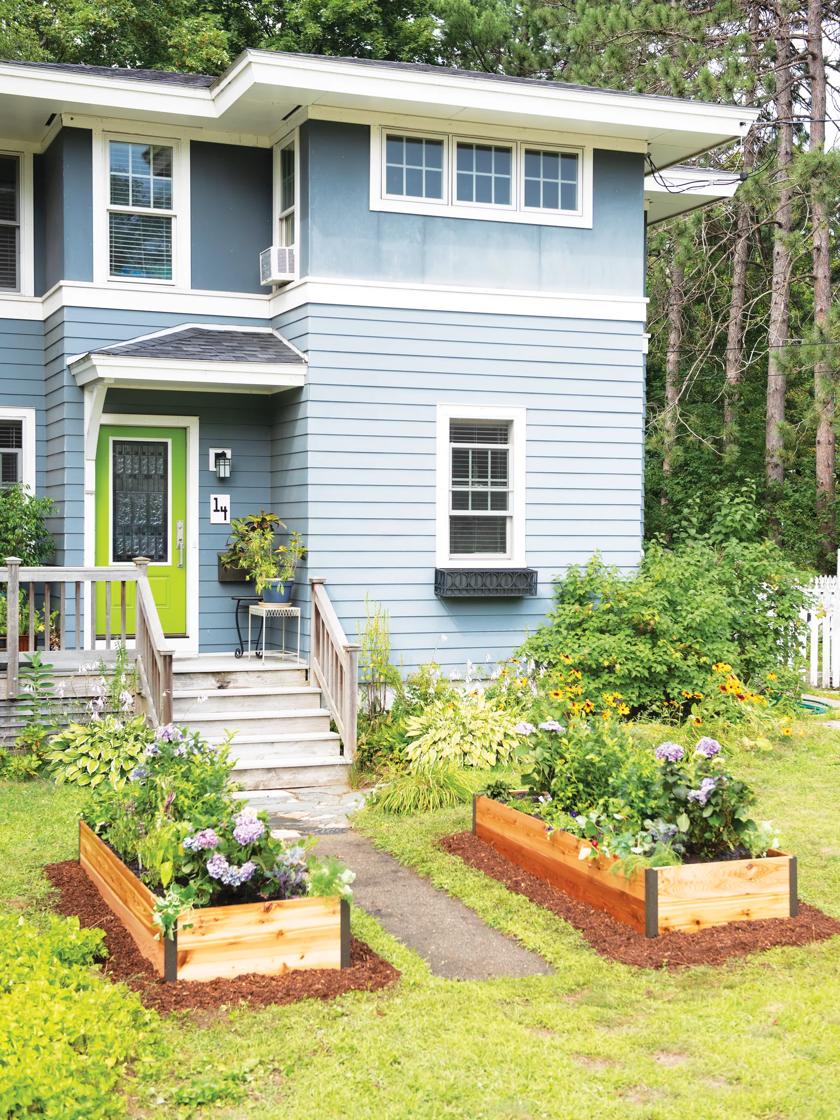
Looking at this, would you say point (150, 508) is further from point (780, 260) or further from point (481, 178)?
point (780, 260)

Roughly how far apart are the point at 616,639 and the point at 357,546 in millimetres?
2400

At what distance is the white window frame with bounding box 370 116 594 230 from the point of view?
35.9 feet

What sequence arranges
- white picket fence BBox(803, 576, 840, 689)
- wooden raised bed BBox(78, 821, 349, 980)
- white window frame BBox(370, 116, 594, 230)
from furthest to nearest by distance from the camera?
white picket fence BBox(803, 576, 840, 689) → white window frame BBox(370, 116, 594, 230) → wooden raised bed BBox(78, 821, 349, 980)

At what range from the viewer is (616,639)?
1073 centimetres

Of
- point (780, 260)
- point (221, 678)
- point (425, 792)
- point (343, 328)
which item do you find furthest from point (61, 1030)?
point (780, 260)

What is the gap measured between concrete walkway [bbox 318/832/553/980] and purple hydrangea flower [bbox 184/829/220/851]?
3.70 ft

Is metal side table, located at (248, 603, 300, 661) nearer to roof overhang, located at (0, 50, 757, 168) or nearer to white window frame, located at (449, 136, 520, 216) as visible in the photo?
white window frame, located at (449, 136, 520, 216)

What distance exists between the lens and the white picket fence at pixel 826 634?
Result: 46.0ft

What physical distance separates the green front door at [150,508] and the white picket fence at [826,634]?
704cm

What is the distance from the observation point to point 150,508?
11.4 metres

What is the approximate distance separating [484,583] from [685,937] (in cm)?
580

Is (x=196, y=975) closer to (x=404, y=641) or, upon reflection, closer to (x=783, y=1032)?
(x=783, y=1032)

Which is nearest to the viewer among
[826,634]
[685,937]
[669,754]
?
[685,937]

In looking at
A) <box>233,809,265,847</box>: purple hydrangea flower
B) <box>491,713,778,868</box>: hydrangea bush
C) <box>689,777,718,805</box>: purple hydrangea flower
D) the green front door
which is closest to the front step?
the green front door
